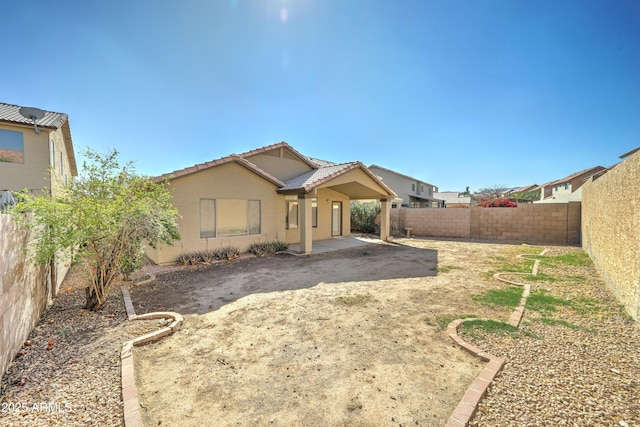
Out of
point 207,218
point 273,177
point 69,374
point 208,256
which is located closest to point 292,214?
point 273,177

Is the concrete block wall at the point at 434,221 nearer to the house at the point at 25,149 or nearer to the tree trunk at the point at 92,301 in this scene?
the tree trunk at the point at 92,301

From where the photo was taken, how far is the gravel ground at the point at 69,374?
9.42ft

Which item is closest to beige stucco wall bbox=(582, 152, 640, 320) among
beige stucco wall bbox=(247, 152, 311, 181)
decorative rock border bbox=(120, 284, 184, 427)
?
decorative rock border bbox=(120, 284, 184, 427)

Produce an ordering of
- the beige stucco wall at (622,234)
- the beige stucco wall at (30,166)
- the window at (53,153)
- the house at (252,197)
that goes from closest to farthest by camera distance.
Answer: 1. the beige stucco wall at (622,234)
2. the house at (252,197)
3. the beige stucco wall at (30,166)
4. the window at (53,153)

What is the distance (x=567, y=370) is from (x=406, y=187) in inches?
1726

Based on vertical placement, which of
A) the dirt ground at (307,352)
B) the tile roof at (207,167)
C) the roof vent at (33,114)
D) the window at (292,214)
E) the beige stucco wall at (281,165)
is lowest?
the dirt ground at (307,352)

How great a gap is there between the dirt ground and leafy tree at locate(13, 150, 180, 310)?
4.21 ft

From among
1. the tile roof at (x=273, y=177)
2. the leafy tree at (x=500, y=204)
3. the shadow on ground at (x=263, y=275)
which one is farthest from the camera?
the leafy tree at (x=500, y=204)

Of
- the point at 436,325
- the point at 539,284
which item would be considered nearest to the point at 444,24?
the point at 539,284

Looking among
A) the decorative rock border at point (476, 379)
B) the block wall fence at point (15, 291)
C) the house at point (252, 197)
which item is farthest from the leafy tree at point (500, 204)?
the block wall fence at point (15, 291)

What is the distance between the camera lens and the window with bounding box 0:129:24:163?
11891 millimetres

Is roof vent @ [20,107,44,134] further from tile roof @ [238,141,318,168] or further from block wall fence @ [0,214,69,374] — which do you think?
block wall fence @ [0,214,69,374]

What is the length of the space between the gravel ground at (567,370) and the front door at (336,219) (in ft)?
43.5

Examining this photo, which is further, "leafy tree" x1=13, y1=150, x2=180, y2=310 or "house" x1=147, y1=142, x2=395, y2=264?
"house" x1=147, y1=142, x2=395, y2=264
